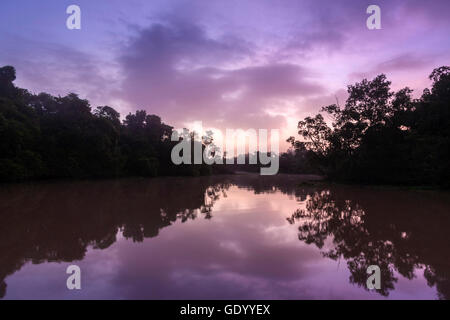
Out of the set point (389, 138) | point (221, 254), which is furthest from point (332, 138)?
point (221, 254)

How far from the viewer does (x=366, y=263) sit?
16.3 feet

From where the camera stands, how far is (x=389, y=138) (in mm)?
23859

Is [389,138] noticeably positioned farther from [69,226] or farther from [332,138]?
[69,226]

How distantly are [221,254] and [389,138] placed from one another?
76.5 feet

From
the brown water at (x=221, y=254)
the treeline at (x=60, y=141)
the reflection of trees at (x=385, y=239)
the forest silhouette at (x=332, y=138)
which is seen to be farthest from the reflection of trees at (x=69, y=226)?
the forest silhouette at (x=332, y=138)

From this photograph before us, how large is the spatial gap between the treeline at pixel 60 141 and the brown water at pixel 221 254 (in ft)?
46.3

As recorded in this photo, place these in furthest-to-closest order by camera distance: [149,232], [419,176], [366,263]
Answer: [419,176], [149,232], [366,263]

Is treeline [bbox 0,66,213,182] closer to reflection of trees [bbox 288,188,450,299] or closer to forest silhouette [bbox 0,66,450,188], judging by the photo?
forest silhouette [bbox 0,66,450,188]

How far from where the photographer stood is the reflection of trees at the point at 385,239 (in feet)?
14.9

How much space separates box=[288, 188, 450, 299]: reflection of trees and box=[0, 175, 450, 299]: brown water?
0.08 feet

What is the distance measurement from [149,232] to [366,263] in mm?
4800

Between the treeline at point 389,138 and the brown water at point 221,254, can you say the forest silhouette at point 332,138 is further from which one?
the brown water at point 221,254
